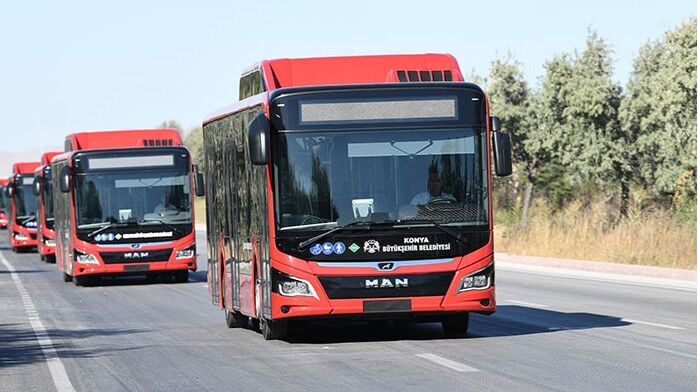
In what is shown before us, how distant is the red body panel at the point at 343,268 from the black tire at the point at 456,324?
29.5 inches

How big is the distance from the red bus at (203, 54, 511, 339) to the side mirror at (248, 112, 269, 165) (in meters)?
0.01

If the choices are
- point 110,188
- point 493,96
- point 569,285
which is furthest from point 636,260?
point 493,96

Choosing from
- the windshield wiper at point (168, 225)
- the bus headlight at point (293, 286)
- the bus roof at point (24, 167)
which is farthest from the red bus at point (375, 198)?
the bus roof at point (24, 167)

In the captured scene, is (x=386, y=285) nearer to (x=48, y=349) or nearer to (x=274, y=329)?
(x=274, y=329)

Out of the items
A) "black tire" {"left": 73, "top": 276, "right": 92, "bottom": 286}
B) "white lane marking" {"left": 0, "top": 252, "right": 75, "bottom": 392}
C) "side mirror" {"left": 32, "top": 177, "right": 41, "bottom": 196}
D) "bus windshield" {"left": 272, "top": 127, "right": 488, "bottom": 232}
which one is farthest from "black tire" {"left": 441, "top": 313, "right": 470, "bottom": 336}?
"side mirror" {"left": 32, "top": 177, "right": 41, "bottom": 196}

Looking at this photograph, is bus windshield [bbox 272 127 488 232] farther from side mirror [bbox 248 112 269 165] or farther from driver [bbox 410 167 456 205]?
side mirror [bbox 248 112 269 165]

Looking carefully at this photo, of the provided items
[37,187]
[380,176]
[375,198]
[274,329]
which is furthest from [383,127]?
[37,187]

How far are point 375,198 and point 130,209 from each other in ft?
50.0

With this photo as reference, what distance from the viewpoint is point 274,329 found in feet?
56.4

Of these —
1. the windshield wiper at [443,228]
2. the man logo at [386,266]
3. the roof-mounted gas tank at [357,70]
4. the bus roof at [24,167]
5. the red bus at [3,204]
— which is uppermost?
the roof-mounted gas tank at [357,70]

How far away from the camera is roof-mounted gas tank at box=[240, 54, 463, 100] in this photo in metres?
17.5

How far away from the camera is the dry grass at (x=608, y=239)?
3406 cm

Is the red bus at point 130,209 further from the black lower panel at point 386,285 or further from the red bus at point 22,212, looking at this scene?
the red bus at point 22,212

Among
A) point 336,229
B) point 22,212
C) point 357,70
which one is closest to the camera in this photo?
point 336,229
